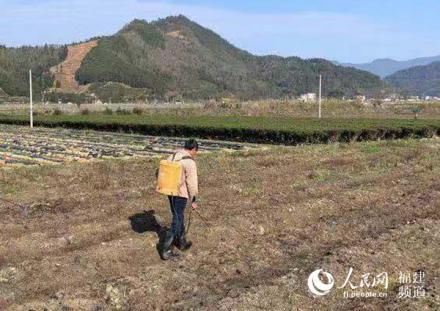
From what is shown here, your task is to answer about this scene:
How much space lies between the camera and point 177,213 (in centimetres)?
643

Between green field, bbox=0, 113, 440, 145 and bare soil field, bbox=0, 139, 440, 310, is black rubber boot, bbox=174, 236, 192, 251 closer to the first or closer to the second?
bare soil field, bbox=0, 139, 440, 310

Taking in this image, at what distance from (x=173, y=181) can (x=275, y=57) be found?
17241 centimetres

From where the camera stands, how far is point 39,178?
12.2m

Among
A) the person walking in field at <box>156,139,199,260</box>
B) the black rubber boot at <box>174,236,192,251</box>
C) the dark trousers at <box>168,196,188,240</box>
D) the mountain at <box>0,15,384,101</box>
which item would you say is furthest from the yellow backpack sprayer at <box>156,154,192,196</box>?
the mountain at <box>0,15,384,101</box>

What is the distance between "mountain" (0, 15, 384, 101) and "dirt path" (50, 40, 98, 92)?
0.65 feet

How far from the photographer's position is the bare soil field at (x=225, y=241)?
17.6ft

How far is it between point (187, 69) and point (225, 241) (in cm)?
13040

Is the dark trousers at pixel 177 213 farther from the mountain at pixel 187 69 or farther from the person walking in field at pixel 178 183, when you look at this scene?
the mountain at pixel 187 69

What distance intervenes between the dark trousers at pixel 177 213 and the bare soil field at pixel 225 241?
11.8 inches

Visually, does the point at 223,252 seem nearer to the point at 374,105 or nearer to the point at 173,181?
the point at 173,181

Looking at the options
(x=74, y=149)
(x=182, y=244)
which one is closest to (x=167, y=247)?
(x=182, y=244)

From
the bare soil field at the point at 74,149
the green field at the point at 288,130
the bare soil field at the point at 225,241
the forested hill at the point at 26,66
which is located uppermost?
the forested hill at the point at 26,66

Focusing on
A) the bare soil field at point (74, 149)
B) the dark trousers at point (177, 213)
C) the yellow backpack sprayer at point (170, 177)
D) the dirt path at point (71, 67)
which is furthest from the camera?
the dirt path at point (71, 67)

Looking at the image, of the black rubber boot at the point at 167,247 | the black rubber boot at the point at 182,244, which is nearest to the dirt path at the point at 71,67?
the black rubber boot at the point at 182,244
